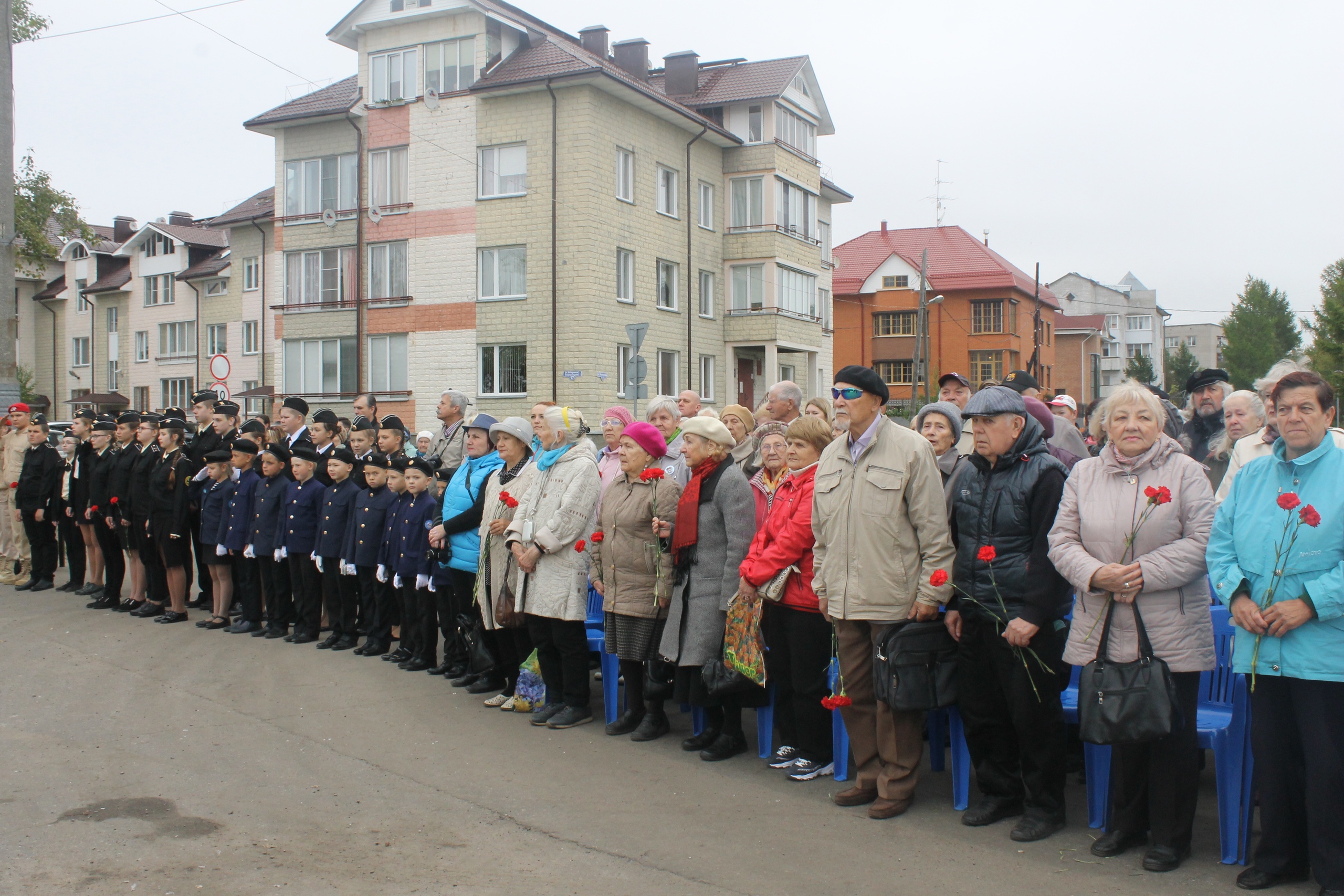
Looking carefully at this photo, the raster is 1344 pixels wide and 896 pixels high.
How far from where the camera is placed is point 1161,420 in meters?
4.78

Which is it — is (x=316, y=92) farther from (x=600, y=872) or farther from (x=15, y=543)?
(x=600, y=872)

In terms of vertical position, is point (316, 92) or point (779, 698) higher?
point (316, 92)

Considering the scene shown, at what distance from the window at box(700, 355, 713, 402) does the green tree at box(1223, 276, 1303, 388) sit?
48411 mm

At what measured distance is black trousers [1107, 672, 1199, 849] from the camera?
467 centimetres

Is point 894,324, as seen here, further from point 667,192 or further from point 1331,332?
point 667,192

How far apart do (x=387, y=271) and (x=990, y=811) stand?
31876 mm

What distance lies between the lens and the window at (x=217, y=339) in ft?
162

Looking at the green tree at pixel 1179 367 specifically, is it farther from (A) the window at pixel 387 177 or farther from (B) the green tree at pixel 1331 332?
(A) the window at pixel 387 177

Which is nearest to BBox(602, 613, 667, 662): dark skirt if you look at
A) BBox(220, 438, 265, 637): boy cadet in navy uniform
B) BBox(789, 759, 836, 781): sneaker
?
BBox(789, 759, 836, 781): sneaker

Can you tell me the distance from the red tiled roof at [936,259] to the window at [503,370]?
107 ft

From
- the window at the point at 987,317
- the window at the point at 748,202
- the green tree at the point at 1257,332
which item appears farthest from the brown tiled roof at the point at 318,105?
the green tree at the point at 1257,332

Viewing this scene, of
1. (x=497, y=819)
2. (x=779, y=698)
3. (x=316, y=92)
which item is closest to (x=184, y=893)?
(x=497, y=819)

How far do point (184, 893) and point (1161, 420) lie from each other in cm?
472

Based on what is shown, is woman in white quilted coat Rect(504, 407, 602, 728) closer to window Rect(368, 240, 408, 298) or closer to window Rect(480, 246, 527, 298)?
window Rect(480, 246, 527, 298)
